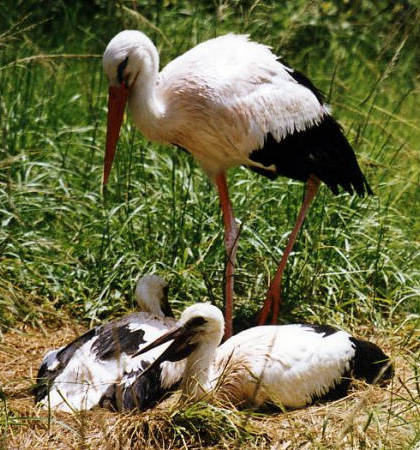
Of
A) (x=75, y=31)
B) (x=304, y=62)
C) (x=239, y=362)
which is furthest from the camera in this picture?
(x=75, y=31)

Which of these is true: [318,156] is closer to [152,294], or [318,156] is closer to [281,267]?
[281,267]

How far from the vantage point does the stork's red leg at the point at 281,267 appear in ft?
18.4

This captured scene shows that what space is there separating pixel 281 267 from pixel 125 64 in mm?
1501

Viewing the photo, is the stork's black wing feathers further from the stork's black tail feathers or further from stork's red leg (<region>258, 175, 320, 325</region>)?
the stork's black tail feathers

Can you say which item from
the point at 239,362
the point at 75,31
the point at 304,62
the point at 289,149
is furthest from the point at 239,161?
the point at 75,31

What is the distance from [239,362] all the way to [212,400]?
14.2 inches

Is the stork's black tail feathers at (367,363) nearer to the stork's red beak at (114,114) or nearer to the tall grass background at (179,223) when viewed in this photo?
the tall grass background at (179,223)

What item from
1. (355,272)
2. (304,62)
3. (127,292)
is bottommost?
(127,292)

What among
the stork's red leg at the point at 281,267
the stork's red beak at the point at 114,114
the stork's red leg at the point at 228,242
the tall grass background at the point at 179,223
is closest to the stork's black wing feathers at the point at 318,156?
the stork's red leg at the point at 281,267

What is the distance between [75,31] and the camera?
892 centimetres

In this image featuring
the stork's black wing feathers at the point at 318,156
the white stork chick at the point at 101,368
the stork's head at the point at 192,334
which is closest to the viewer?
the white stork chick at the point at 101,368

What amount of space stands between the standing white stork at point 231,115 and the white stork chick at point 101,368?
28.6 inches

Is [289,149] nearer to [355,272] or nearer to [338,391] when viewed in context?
[355,272]

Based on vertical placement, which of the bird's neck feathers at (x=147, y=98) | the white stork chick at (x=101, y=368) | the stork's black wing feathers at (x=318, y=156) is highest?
the bird's neck feathers at (x=147, y=98)
